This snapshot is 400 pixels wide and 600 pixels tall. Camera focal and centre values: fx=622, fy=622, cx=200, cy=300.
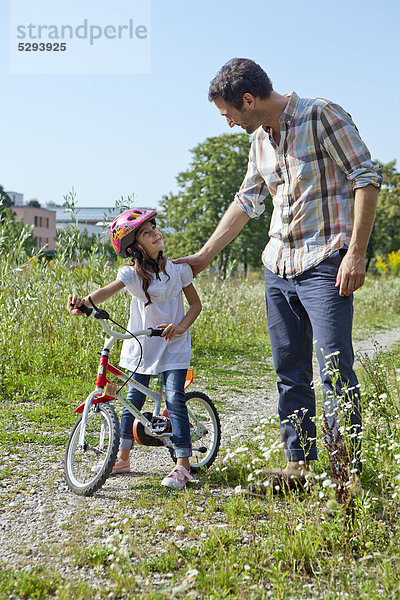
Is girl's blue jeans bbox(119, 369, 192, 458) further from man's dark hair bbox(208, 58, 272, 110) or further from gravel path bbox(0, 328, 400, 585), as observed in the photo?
man's dark hair bbox(208, 58, 272, 110)

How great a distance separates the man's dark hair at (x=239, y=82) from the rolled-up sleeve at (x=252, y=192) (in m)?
0.47

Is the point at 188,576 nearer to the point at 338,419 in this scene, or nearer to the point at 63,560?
the point at 63,560

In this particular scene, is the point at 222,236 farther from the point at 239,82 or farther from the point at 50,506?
the point at 50,506

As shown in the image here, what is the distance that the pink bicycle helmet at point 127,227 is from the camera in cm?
369

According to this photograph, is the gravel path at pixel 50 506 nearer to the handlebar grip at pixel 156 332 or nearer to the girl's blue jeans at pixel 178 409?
the girl's blue jeans at pixel 178 409

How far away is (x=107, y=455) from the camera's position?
11.3 ft

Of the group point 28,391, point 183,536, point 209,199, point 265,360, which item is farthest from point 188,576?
point 209,199

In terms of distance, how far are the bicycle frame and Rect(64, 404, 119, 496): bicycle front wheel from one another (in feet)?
0.21

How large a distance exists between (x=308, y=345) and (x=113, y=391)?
3.80 ft

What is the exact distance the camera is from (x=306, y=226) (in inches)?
127

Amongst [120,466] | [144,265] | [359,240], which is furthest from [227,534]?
[144,265]

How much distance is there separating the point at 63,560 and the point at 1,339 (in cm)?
401

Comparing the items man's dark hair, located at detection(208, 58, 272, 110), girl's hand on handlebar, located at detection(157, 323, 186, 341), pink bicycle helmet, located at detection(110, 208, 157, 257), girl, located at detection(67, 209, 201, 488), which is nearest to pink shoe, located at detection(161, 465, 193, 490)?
girl, located at detection(67, 209, 201, 488)

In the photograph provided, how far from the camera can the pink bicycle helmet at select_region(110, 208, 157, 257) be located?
3693 millimetres
